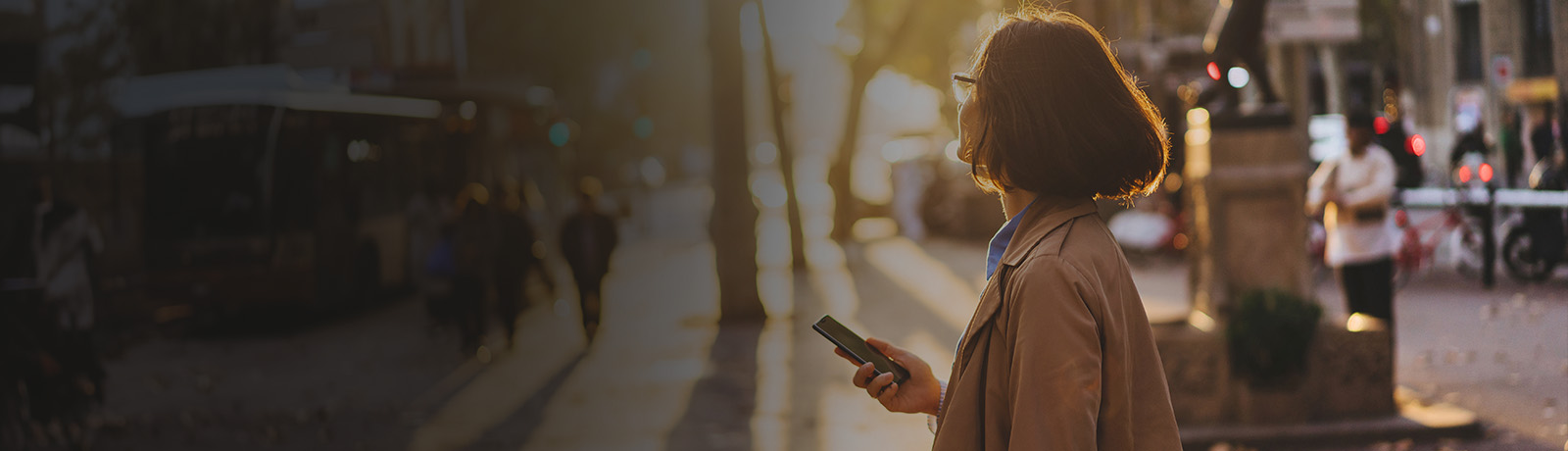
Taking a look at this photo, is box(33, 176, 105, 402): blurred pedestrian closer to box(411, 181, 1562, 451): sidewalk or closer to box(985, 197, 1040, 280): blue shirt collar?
box(411, 181, 1562, 451): sidewalk

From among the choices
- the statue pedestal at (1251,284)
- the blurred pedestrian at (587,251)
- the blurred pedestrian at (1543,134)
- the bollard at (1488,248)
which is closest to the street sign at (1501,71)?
the blurred pedestrian at (1543,134)

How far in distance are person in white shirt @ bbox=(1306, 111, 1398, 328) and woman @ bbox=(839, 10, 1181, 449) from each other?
695 cm

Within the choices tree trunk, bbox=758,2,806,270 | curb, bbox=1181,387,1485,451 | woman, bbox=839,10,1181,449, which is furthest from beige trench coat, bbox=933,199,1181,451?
tree trunk, bbox=758,2,806,270

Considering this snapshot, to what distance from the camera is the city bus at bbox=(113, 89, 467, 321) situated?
15.9 metres

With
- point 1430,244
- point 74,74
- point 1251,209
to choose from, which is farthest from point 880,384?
point 74,74

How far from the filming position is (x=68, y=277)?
8.66 meters

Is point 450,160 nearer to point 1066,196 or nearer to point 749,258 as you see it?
point 749,258

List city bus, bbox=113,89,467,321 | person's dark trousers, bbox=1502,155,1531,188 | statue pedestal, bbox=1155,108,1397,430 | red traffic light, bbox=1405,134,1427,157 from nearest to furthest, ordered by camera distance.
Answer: statue pedestal, bbox=1155,108,1397,430, person's dark trousers, bbox=1502,155,1531,188, red traffic light, bbox=1405,134,1427,157, city bus, bbox=113,89,467,321

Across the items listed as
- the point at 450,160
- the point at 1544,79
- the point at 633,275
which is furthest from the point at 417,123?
the point at 1544,79

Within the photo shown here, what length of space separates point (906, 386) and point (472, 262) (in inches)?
401

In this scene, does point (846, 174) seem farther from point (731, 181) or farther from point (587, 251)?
point (587, 251)

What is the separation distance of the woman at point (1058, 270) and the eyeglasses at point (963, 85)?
6 cm

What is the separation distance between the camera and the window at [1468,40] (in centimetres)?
744

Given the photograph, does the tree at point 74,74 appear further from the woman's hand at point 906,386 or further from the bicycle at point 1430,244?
the woman's hand at point 906,386
